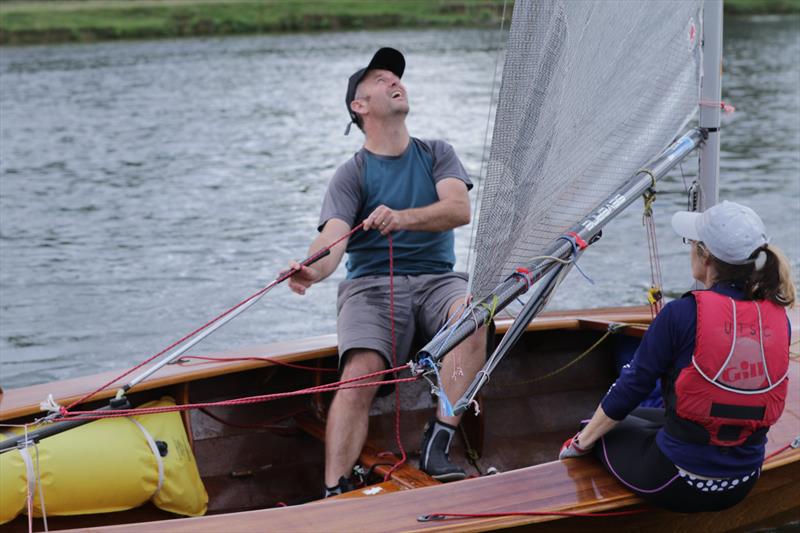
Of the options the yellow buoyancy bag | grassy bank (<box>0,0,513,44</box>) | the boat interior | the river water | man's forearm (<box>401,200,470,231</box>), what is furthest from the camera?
grassy bank (<box>0,0,513,44</box>)

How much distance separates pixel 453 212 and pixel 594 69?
2.73 feet

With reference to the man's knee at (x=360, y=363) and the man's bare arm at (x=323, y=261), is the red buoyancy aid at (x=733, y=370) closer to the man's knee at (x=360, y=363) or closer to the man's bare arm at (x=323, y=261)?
the man's knee at (x=360, y=363)

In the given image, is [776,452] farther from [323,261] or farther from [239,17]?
[239,17]

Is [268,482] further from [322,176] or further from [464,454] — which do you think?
[322,176]

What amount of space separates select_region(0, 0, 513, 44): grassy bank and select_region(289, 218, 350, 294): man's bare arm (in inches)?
1112

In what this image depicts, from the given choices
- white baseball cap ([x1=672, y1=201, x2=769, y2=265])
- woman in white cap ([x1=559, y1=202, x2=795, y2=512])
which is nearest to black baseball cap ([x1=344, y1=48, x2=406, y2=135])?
woman in white cap ([x1=559, y1=202, x2=795, y2=512])

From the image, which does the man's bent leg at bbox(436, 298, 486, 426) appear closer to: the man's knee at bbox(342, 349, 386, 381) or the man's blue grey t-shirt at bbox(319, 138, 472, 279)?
the man's knee at bbox(342, 349, 386, 381)

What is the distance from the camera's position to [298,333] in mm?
8125

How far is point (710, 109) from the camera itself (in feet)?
13.9

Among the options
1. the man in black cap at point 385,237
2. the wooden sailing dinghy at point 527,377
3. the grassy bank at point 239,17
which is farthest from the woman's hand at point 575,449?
the grassy bank at point 239,17

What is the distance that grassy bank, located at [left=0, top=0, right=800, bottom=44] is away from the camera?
3161 cm

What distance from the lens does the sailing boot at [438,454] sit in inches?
151

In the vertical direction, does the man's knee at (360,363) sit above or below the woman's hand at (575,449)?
above

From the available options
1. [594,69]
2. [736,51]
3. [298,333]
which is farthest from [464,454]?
[736,51]
